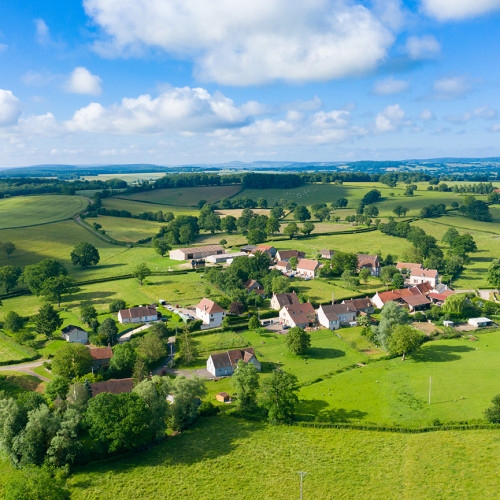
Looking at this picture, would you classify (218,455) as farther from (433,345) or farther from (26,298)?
(26,298)

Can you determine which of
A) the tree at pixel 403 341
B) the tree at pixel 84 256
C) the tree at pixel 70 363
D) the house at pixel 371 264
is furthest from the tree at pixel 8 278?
the house at pixel 371 264

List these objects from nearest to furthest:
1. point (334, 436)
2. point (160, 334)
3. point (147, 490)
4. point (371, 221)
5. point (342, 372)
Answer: point (147, 490) < point (334, 436) < point (342, 372) < point (160, 334) < point (371, 221)

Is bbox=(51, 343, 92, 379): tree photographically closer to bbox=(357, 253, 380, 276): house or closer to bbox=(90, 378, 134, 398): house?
bbox=(90, 378, 134, 398): house

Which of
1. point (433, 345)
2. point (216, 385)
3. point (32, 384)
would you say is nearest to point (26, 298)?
point (32, 384)

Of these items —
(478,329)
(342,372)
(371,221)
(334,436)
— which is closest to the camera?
(334,436)

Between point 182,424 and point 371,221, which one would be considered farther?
point 371,221

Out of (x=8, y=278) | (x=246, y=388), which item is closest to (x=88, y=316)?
(x=8, y=278)

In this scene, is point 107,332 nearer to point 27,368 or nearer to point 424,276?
point 27,368

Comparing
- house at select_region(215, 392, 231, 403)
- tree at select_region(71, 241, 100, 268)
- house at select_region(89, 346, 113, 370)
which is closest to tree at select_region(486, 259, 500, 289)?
house at select_region(215, 392, 231, 403)
